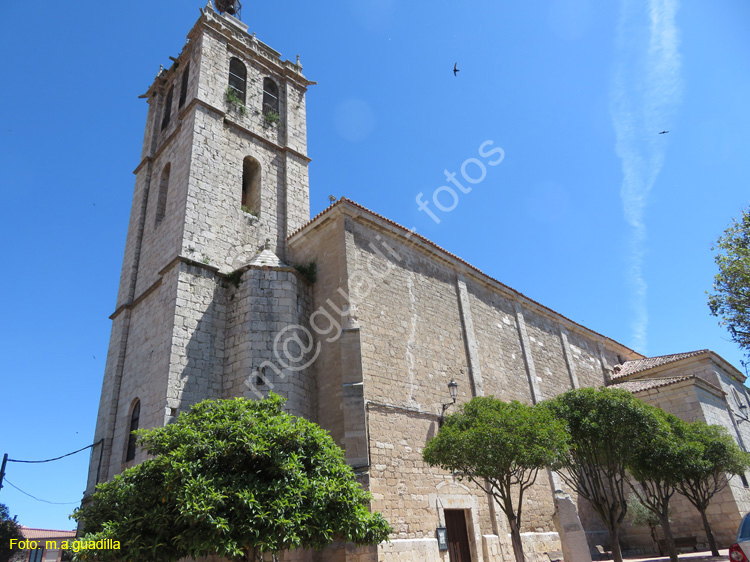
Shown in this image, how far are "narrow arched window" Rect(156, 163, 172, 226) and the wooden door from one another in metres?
12.9

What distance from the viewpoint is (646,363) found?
26469 millimetres

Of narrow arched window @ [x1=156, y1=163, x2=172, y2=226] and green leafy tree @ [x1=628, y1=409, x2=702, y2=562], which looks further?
narrow arched window @ [x1=156, y1=163, x2=172, y2=226]

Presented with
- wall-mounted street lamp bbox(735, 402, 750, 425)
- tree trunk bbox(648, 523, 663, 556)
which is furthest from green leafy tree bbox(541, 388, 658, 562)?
wall-mounted street lamp bbox(735, 402, 750, 425)

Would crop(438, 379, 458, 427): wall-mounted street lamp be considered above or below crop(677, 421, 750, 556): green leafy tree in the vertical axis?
above

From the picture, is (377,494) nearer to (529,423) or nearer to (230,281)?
(529,423)

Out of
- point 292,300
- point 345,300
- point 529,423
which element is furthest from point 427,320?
point 529,423

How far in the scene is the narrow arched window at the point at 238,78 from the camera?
1898cm

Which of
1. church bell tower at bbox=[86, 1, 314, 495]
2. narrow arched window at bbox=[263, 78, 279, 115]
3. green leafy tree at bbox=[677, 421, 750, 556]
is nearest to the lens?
church bell tower at bbox=[86, 1, 314, 495]

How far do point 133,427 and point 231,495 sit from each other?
780cm

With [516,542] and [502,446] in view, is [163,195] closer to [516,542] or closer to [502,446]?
[502,446]

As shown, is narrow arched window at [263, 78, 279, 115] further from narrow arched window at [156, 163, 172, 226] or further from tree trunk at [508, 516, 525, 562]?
tree trunk at [508, 516, 525, 562]

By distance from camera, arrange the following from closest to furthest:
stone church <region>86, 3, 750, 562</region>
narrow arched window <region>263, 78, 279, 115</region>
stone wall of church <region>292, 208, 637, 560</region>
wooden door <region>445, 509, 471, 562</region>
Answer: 1. stone wall of church <region>292, 208, 637, 560</region>
2. stone church <region>86, 3, 750, 562</region>
3. wooden door <region>445, 509, 471, 562</region>
4. narrow arched window <region>263, 78, 279, 115</region>

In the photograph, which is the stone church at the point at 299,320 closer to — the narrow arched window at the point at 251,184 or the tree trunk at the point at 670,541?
the narrow arched window at the point at 251,184

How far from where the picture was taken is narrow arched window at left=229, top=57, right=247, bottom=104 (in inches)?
747
